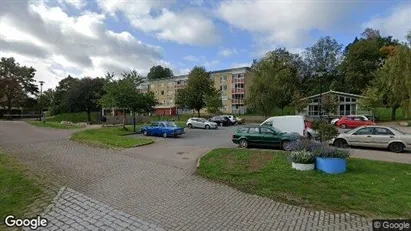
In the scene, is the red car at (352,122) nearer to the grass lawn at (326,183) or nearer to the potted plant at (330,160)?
the grass lawn at (326,183)

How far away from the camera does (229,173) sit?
34.7 ft

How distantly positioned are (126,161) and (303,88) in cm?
5963

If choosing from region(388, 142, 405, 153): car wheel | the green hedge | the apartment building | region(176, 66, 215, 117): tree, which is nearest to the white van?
region(388, 142, 405, 153): car wheel

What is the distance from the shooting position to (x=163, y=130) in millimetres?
24516

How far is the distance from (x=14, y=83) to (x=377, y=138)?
65751mm

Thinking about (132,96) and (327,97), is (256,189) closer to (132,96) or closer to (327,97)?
(132,96)

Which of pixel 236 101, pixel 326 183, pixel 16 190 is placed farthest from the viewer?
pixel 236 101

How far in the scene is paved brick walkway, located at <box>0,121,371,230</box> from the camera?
6.24 meters

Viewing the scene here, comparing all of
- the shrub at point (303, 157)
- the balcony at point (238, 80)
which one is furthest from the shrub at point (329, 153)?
the balcony at point (238, 80)

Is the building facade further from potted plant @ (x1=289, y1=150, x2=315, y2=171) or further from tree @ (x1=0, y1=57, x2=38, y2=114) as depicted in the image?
tree @ (x1=0, y1=57, x2=38, y2=114)

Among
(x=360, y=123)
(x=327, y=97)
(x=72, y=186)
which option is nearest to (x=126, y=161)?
(x=72, y=186)

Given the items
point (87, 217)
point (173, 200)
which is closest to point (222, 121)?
point (173, 200)

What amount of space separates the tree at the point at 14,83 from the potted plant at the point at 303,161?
64.6 meters

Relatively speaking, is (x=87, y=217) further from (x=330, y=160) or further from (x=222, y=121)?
(x=222, y=121)
